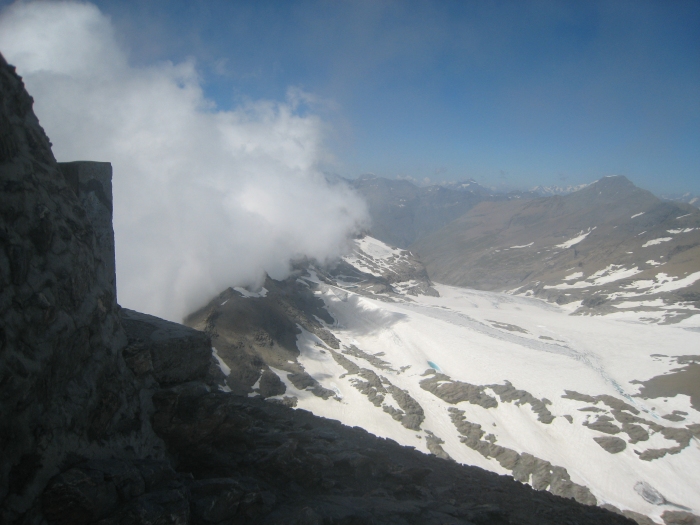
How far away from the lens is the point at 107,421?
7.85 m

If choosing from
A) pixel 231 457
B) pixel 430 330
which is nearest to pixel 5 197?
pixel 231 457

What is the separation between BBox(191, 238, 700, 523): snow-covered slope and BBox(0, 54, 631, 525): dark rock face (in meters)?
29.7

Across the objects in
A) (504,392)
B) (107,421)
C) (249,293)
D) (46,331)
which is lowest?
(107,421)

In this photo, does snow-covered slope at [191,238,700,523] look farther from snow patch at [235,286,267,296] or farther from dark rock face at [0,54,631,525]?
dark rock face at [0,54,631,525]

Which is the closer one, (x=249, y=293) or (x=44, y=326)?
(x=44, y=326)

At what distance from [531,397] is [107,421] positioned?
170ft

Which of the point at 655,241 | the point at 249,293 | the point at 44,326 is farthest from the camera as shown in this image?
the point at 655,241

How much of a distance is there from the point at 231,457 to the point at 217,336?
140ft

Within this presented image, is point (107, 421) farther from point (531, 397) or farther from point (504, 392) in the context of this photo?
point (531, 397)

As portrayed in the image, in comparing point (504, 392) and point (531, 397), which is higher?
point (504, 392)

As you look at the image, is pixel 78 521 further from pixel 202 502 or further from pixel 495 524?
pixel 495 524

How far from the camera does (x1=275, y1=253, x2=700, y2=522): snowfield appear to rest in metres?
38.6

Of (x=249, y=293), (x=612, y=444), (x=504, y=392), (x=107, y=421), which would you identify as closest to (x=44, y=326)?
(x=107, y=421)

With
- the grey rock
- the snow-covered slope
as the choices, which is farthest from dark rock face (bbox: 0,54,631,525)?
the grey rock
